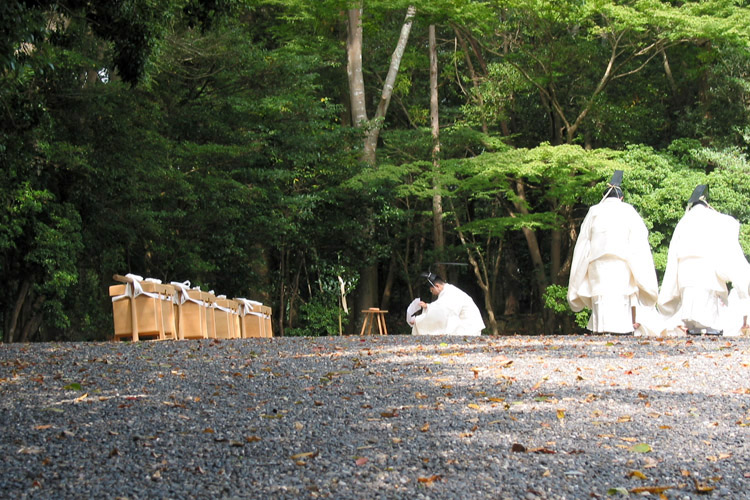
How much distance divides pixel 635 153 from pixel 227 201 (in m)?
9.45

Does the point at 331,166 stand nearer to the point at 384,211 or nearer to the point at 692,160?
the point at 384,211

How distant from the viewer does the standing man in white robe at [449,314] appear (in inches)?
506

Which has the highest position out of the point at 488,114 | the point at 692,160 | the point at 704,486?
the point at 488,114

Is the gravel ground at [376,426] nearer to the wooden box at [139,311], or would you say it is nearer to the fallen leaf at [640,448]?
the fallen leaf at [640,448]

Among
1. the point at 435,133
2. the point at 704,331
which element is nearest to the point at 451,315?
the point at 704,331

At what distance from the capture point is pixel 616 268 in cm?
1047

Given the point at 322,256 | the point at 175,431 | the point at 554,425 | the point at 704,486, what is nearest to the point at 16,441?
the point at 175,431

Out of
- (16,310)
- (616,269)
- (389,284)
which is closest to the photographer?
(616,269)

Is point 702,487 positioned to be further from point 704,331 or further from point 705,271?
point 704,331

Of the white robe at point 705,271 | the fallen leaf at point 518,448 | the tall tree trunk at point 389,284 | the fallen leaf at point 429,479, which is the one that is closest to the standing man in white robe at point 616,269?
the white robe at point 705,271

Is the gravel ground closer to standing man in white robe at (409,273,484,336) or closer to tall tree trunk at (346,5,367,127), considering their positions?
standing man in white robe at (409,273,484,336)

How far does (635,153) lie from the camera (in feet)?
66.0

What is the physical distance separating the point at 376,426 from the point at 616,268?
685 centimetres

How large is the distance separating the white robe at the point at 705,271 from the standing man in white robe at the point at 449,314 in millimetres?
3046
